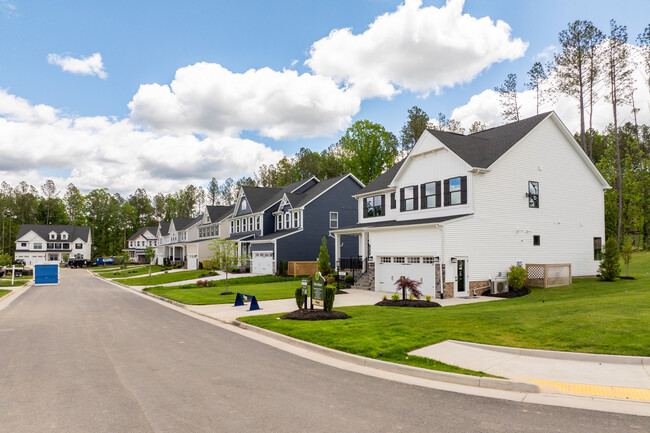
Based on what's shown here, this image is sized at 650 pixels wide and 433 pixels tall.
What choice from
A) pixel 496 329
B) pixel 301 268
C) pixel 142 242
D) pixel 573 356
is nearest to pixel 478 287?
pixel 496 329

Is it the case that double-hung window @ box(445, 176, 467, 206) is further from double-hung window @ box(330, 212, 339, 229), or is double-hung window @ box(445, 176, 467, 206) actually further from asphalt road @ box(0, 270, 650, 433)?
double-hung window @ box(330, 212, 339, 229)

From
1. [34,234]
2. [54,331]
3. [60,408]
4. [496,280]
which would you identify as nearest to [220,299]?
[54,331]

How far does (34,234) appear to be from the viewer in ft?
299

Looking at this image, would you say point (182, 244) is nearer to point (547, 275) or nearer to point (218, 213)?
point (218, 213)

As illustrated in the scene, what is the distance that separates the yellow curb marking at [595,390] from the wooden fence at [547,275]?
58.3 ft

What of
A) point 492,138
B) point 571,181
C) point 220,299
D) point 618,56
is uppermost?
point 618,56

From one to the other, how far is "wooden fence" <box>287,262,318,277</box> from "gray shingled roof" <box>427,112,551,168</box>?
1808cm

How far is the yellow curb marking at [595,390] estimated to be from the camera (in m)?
6.95

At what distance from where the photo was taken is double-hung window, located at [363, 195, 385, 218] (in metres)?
31.9

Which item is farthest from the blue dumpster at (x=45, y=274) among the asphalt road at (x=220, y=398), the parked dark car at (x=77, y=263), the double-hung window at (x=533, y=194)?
the parked dark car at (x=77, y=263)

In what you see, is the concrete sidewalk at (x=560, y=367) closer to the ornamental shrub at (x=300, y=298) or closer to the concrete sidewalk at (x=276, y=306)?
the ornamental shrub at (x=300, y=298)

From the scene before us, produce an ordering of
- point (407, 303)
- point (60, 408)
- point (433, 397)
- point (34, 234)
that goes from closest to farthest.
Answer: point (60, 408) → point (433, 397) → point (407, 303) → point (34, 234)

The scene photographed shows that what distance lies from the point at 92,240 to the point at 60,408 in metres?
117

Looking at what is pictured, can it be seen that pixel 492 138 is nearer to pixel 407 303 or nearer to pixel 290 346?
pixel 407 303
